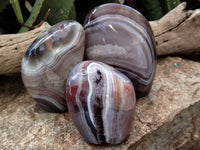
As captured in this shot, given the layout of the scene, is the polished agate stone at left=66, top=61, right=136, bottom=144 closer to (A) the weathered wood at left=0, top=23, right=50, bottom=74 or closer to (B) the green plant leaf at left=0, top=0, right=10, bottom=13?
(A) the weathered wood at left=0, top=23, right=50, bottom=74

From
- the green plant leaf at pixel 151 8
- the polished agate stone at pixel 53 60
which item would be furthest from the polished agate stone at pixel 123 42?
the green plant leaf at pixel 151 8

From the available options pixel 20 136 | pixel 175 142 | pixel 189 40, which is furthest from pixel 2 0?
pixel 175 142

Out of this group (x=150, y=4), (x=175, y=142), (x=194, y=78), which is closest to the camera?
(x=175, y=142)

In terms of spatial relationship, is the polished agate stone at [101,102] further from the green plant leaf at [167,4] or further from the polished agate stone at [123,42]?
the green plant leaf at [167,4]

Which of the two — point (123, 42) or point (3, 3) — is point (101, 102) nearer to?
point (123, 42)

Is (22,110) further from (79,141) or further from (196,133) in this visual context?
(196,133)

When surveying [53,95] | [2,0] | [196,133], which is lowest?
[196,133]

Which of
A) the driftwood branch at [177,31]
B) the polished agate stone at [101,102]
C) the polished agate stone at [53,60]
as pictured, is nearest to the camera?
the polished agate stone at [101,102]
